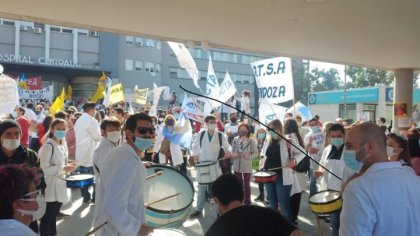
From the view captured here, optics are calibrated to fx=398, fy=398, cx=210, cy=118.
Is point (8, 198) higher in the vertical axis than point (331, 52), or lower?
lower

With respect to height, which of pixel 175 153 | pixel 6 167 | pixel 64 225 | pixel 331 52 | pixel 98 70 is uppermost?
pixel 98 70

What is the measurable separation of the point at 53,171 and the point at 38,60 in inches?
1464

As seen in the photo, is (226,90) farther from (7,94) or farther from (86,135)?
(7,94)

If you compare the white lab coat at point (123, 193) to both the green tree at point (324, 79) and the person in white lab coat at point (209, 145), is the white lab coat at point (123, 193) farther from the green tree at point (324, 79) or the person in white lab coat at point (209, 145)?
the green tree at point (324, 79)

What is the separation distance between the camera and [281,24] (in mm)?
6371

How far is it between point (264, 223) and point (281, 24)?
4.55 m

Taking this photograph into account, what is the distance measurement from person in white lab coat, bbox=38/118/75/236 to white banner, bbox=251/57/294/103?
5147 millimetres

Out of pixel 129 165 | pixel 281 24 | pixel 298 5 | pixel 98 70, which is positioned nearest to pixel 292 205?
pixel 281 24

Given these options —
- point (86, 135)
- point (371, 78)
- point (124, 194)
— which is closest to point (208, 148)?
point (86, 135)

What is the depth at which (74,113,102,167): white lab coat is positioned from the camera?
9.20 meters

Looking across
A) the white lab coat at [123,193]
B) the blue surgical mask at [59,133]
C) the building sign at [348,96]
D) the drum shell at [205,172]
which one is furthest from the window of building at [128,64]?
the white lab coat at [123,193]

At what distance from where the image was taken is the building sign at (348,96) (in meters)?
28.2

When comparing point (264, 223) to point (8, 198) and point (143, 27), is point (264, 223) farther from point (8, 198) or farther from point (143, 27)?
point (143, 27)

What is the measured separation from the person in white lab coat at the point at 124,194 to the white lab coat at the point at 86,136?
5936 millimetres
